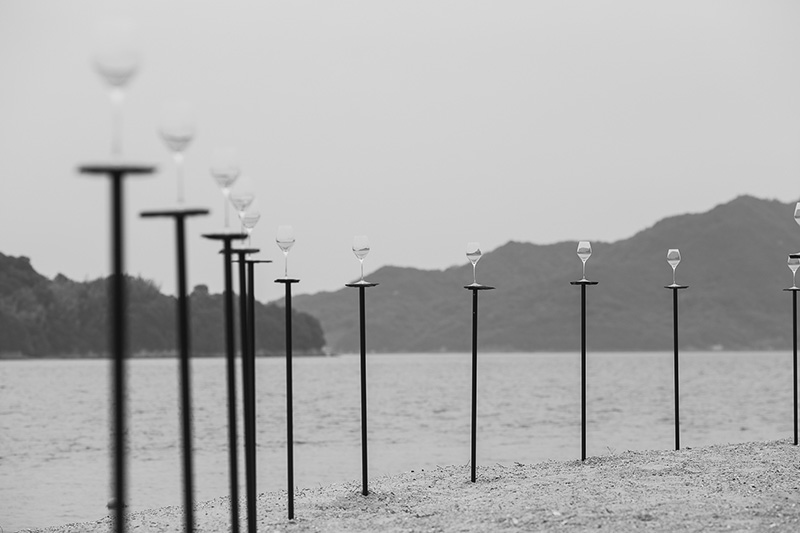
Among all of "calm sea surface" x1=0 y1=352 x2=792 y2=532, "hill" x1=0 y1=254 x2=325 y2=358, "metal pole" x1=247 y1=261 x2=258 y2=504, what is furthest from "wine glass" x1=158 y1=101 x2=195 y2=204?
"hill" x1=0 y1=254 x2=325 y2=358

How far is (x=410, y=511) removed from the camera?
8461mm

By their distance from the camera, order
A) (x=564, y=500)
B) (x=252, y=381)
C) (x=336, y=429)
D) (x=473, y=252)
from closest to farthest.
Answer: (x=252, y=381) < (x=564, y=500) < (x=473, y=252) < (x=336, y=429)

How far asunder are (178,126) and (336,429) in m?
31.5

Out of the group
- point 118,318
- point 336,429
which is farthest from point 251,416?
point 336,429

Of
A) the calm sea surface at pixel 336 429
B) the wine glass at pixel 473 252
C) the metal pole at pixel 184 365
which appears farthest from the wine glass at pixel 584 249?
the calm sea surface at pixel 336 429

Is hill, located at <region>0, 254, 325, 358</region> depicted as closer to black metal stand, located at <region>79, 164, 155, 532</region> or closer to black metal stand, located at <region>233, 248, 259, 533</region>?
black metal stand, located at <region>233, 248, 259, 533</region>

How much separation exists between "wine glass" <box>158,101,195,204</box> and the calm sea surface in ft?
36.8

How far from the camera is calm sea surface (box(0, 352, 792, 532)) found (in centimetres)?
2127

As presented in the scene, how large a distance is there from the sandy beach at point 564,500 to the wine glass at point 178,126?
3786 mm

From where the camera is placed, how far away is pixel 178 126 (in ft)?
16.4

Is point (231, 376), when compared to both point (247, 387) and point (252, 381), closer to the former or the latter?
point (247, 387)


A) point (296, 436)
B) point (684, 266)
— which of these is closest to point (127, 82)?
point (296, 436)

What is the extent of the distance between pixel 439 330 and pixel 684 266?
3267cm

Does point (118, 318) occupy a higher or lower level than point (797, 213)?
lower
